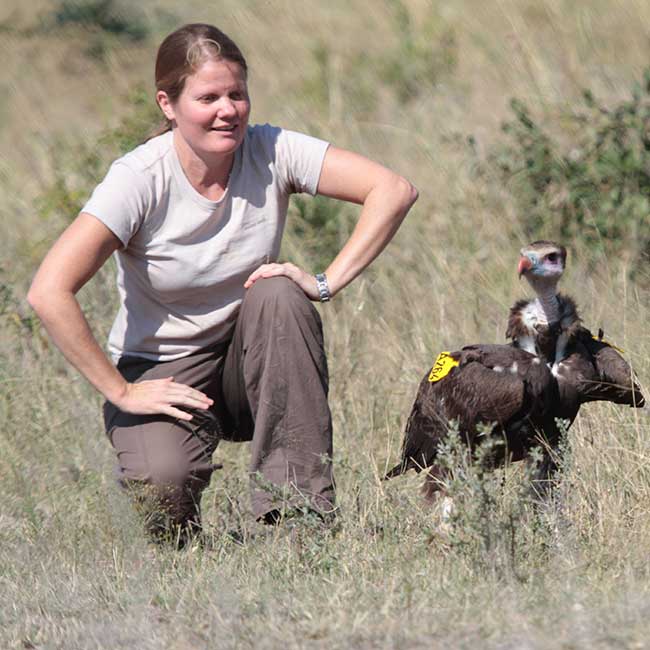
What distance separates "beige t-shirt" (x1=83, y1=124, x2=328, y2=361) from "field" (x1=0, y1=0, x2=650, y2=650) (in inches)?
23.5

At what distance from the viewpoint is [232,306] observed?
4.41 meters

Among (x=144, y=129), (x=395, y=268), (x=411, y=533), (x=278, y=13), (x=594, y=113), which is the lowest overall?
(x=411, y=533)

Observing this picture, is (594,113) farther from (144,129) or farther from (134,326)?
(134,326)

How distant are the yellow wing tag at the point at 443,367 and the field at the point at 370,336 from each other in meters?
0.42

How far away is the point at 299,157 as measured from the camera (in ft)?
14.6

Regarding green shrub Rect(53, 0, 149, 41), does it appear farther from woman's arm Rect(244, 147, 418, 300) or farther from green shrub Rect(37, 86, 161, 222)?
woman's arm Rect(244, 147, 418, 300)

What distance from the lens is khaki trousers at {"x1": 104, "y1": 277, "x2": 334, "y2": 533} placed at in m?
4.24

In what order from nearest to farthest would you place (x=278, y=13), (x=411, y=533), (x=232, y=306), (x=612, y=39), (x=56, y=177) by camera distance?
(x=411, y=533) → (x=232, y=306) → (x=56, y=177) → (x=612, y=39) → (x=278, y=13)

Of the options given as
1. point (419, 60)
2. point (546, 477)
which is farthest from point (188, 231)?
point (419, 60)

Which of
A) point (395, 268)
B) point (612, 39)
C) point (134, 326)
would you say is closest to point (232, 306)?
point (134, 326)

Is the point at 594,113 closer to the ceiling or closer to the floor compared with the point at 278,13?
closer to the floor

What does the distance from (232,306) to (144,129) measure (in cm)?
283

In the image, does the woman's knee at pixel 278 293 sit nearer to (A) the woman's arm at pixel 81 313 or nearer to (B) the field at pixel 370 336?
(A) the woman's arm at pixel 81 313

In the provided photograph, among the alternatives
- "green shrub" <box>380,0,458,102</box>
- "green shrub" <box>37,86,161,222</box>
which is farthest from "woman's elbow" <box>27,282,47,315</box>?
"green shrub" <box>380,0,458,102</box>
